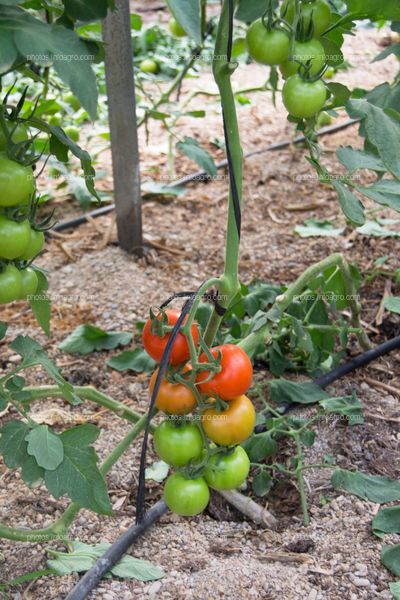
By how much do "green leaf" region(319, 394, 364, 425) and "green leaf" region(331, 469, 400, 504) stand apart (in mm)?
175

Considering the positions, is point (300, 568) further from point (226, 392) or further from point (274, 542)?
point (226, 392)

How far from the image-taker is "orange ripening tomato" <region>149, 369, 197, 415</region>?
1080mm

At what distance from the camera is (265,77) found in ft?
13.1

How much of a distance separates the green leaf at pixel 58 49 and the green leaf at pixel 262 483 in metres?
0.84

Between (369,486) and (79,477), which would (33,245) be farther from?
(369,486)

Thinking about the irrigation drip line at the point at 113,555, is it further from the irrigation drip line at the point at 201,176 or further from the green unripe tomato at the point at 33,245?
the irrigation drip line at the point at 201,176

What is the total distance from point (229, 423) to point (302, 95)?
470mm

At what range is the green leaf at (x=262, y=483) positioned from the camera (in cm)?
145

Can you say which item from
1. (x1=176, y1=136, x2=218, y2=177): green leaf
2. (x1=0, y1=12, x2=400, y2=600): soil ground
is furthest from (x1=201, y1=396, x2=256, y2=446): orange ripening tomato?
(x1=176, y1=136, x2=218, y2=177): green leaf

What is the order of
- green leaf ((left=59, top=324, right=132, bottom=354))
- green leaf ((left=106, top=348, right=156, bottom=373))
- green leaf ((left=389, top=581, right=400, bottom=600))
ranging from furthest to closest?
green leaf ((left=59, top=324, right=132, bottom=354)) < green leaf ((left=106, top=348, right=156, bottom=373)) < green leaf ((left=389, top=581, right=400, bottom=600))

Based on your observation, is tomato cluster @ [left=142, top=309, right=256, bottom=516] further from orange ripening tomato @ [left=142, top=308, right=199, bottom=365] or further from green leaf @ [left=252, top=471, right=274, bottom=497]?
green leaf @ [left=252, top=471, right=274, bottom=497]

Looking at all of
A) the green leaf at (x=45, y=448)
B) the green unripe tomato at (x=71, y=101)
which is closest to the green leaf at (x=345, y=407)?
the green leaf at (x=45, y=448)

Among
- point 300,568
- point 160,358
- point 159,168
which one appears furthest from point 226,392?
point 159,168

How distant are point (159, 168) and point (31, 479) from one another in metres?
2.02
